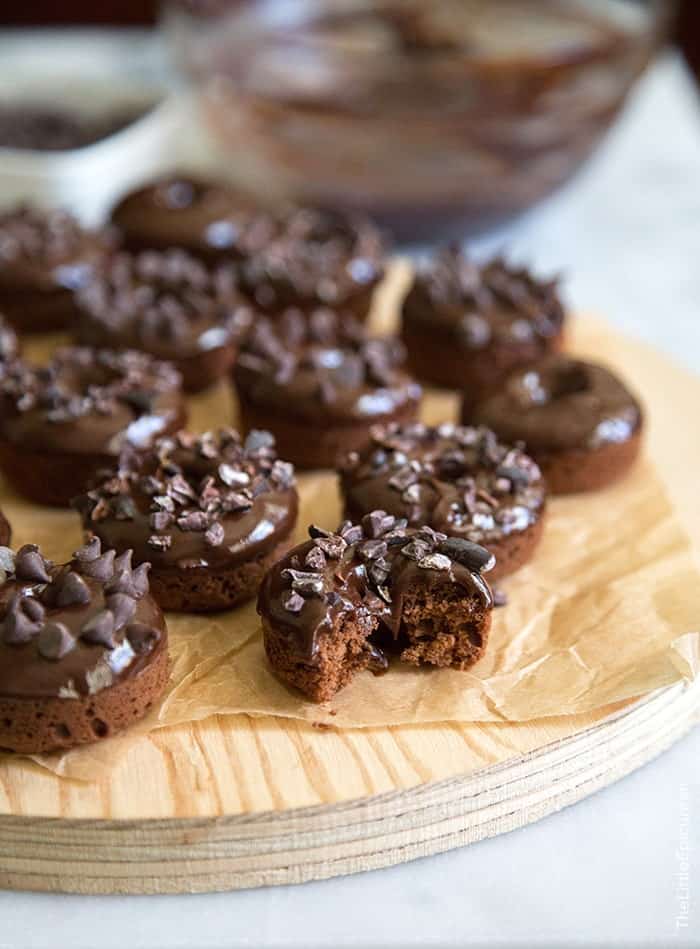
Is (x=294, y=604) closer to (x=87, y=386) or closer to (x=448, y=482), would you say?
(x=448, y=482)

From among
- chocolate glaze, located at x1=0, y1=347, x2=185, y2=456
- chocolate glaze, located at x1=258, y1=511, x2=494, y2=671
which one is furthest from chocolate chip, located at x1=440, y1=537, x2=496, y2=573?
chocolate glaze, located at x1=0, y1=347, x2=185, y2=456

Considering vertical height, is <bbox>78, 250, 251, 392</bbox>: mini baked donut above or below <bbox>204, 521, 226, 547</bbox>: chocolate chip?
below

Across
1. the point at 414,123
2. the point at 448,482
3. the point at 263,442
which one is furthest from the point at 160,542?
the point at 414,123

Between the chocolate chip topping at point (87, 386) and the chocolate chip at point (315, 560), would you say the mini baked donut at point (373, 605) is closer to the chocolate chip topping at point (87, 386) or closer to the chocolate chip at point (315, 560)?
the chocolate chip at point (315, 560)

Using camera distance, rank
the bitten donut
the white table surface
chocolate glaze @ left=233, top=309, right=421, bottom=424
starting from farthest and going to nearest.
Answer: chocolate glaze @ left=233, top=309, right=421, bottom=424
the bitten donut
the white table surface

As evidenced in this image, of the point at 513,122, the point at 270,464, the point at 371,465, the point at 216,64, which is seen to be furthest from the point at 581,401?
the point at 216,64

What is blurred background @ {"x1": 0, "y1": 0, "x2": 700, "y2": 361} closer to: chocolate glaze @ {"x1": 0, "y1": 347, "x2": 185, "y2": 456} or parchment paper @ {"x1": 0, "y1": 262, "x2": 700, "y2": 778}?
chocolate glaze @ {"x1": 0, "y1": 347, "x2": 185, "y2": 456}
